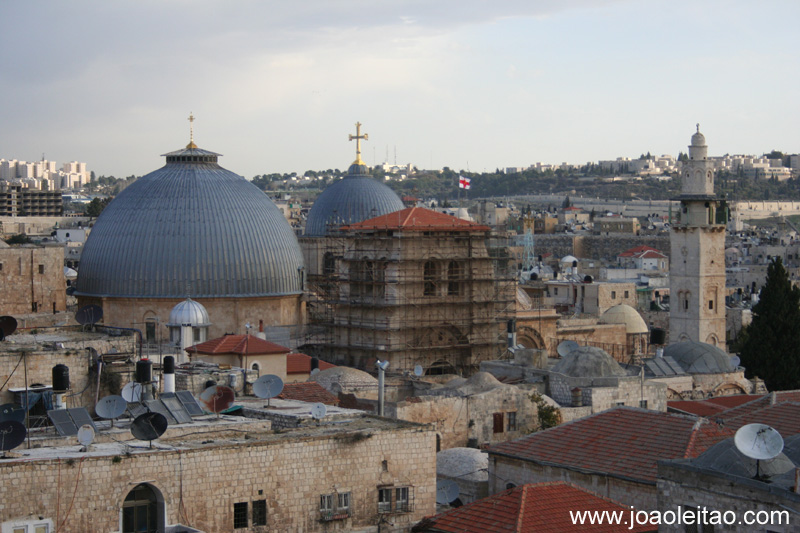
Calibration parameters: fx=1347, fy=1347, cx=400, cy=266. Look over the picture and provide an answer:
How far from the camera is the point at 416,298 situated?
138ft

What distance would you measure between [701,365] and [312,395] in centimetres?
1428

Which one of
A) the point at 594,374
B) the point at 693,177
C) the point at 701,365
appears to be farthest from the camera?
the point at 693,177

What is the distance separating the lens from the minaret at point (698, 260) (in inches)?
2004

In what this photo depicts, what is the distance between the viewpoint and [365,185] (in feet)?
201

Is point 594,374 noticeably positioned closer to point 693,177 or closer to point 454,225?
point 454,225

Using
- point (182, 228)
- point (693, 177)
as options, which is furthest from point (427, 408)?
point (693, 177)

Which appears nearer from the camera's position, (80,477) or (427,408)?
(80,477)

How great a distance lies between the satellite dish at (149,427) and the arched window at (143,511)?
30.4 inches

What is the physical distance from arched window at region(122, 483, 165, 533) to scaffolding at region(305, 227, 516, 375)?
79.6ft

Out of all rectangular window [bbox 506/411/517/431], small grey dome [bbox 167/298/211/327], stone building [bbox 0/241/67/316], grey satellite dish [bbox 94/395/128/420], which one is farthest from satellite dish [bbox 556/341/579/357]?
grey satellite dish [bbox 94/395/128/420]

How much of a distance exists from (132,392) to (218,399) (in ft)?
4.78

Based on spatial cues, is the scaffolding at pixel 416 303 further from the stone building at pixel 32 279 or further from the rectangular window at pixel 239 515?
the rectangular window at pixel 239 515

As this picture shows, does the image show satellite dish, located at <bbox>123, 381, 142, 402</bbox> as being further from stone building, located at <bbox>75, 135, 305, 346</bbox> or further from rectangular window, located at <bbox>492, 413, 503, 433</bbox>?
stone building, located at <bbox>75, 135, 305, 346</bbox>

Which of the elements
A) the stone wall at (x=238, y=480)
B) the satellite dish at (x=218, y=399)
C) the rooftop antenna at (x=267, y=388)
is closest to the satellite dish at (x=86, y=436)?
the stone wall at (x=238, y=480)
